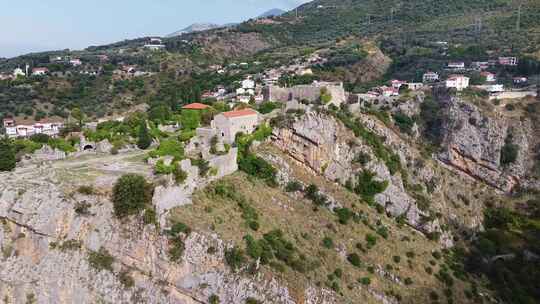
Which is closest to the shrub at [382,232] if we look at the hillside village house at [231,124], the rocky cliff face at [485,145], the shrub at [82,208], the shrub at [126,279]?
the hillside village house at [231,124]

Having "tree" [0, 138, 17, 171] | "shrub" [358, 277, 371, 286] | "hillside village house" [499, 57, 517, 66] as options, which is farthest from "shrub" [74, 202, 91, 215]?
"hillside village house" [499, 57, 517, 66]

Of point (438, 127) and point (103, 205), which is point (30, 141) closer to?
point (103, 205)

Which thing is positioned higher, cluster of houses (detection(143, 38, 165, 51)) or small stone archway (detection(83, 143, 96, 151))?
cluster of houses (detection(143, 38, 165, 51))

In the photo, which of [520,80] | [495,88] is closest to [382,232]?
[495,88]

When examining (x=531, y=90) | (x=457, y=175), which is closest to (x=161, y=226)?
(x=457, y=175)

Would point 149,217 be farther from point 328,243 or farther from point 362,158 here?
point 362,158

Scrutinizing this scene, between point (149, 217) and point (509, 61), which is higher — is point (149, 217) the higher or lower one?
the lower one

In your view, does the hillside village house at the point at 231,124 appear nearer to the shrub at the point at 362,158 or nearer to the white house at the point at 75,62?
the shrub at the point at 362,158

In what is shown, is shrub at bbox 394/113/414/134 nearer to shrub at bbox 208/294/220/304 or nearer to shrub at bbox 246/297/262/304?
shrub at bbox 246/297/262/304
